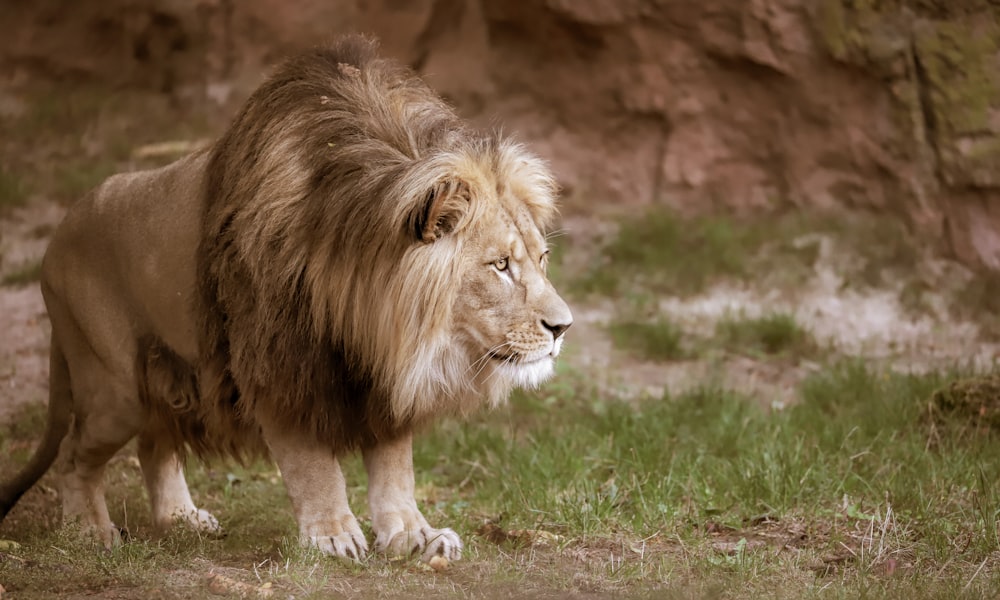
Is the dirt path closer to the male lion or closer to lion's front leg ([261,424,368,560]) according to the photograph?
the male lion

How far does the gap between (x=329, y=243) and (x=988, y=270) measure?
5.37 metres

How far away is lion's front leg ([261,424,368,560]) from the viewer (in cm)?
405

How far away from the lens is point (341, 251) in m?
3.83

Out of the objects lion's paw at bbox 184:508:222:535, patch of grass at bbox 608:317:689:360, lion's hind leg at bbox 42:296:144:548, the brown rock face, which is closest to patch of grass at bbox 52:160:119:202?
the brown rock face

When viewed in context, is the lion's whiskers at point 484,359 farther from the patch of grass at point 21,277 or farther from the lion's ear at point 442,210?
the patch of grass at point 21,277

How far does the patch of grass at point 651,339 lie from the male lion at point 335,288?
11.1 ft

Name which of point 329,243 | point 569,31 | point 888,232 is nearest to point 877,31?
point 888,232

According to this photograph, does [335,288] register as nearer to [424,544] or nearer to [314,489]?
[314,489]

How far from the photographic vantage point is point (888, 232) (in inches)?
323

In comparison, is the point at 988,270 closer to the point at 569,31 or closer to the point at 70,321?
the point at 569,31

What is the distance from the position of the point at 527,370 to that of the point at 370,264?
575 millimetres

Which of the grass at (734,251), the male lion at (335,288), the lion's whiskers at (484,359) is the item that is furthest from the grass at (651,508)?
the grass at (734,251)

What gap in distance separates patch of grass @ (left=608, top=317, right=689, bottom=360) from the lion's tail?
355 centimetres

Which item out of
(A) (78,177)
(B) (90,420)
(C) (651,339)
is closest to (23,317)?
(A) (78,177)
